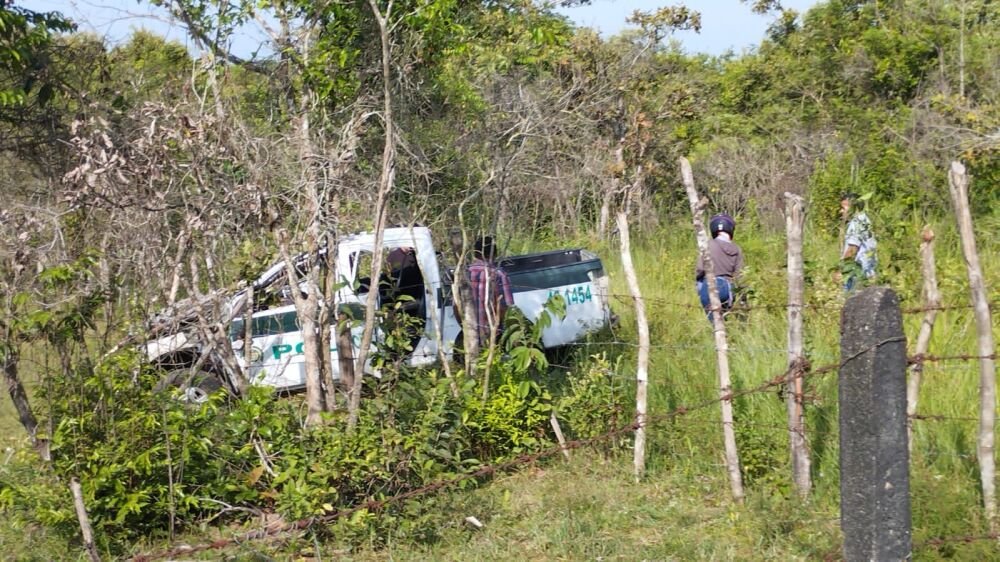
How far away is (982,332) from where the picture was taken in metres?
4.17

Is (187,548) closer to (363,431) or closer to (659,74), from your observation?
(363,431)

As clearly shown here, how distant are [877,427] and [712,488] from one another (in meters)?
2.28

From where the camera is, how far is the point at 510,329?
Result: 6.37 m

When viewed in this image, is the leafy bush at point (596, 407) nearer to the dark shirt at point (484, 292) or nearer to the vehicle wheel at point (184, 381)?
the dark shirt at point (484, 292)

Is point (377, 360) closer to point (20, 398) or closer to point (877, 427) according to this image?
point (20, 398)

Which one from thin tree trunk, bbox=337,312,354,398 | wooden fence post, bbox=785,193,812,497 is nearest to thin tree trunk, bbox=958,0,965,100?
wooden fence post, bbox=785,193,812,497

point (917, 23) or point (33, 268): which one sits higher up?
point (917, 23)

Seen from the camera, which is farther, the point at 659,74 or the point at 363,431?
the point at 659,74

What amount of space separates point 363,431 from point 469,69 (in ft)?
11.1

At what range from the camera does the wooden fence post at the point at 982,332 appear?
4008 millimetres

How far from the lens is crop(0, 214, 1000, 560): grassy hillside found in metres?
4.65

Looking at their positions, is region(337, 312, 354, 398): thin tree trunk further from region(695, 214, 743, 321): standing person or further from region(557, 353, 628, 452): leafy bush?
region(695, 214, 743, 321): standing person

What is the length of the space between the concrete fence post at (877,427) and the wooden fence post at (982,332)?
36.1 inches

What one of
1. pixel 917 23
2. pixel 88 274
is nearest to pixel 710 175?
pixel 917 23
